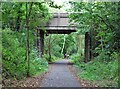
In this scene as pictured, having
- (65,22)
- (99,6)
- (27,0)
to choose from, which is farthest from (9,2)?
(65,22)

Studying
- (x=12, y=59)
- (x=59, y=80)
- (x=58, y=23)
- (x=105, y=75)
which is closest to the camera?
(x=12, y=59)

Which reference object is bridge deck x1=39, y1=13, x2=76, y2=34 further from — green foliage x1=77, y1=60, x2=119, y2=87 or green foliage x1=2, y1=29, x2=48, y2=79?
green foliage x1=2, y1=29, x2=48, y2=79

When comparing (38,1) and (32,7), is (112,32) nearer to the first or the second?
(38,1)

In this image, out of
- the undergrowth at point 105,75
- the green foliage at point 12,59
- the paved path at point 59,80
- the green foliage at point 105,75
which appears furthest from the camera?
the paved path at point 59,80

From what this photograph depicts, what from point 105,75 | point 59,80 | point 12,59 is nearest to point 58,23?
point 105,75

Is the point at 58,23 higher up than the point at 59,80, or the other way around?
the point at 58,23

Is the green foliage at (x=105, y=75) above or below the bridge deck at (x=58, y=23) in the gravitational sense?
below

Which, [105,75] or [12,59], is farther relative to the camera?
[105,75]

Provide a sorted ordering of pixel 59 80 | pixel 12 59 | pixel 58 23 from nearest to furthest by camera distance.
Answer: pixel 12 59 < pixel 59 80 < pixel 58 23

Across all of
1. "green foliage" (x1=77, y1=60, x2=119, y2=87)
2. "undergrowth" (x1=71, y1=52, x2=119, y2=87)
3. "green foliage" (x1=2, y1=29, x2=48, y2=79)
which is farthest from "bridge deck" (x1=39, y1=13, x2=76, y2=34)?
"green foliage" (x1=2, y1=29, x2=48, y2=79)

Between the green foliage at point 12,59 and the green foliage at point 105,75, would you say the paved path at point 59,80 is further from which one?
the green foliage at point 12,59

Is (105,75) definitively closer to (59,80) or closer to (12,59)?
(59,80)

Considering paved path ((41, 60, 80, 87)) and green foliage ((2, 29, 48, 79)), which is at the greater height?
green foliage ((2, 29, 48, 79))

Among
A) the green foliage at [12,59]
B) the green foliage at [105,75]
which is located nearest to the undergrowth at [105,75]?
the green foliage at [105,75]
